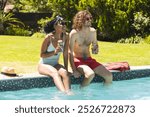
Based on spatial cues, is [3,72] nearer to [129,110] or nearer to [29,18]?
[129,110]

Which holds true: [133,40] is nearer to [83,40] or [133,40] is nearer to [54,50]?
[83,40]

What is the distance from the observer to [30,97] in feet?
32.0

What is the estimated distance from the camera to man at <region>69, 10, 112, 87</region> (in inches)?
397

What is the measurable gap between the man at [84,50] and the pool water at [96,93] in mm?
230

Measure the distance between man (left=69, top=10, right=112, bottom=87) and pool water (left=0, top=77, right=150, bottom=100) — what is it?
0.23m

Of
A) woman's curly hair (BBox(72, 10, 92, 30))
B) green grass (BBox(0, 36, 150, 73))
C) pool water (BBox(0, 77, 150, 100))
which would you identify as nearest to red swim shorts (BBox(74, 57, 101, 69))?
pool water (BBox(0, 77, 150, 100))

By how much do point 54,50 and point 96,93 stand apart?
1.32 m

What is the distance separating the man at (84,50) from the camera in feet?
33.1

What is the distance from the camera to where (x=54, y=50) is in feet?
32.9

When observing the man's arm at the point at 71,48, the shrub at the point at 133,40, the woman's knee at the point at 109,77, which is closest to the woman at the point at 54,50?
the man's arm at the point at 71,48

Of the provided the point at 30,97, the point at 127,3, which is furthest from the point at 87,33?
the point at 127,3

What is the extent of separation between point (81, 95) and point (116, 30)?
1352 cm

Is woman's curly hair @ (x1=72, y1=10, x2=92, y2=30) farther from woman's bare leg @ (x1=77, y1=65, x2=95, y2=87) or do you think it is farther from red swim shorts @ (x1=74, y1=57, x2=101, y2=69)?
woman's bare leg @ (x1=77, y1=65, x2=95, y2=87)

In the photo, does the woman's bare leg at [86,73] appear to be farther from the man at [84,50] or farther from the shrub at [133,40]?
the shrub at [133,40]
